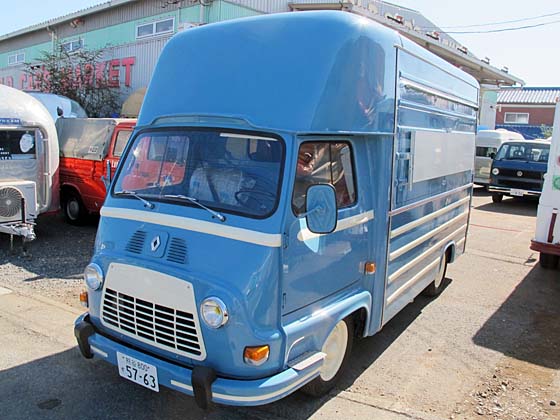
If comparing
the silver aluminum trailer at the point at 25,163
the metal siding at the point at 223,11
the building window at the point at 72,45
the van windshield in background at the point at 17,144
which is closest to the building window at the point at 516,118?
the metal siding at the point at 223,11

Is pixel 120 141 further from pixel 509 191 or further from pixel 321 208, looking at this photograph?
pixel 509 191

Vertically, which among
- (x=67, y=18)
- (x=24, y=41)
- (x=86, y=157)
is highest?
(x=67, y=18)

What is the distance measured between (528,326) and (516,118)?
3808 centimetres

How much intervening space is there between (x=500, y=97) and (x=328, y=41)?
41.7 metres

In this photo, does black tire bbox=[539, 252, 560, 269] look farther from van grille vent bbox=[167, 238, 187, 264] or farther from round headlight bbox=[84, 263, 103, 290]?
round headlight bbox=[84, 263, 103, 290]

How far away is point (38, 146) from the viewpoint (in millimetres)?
8586

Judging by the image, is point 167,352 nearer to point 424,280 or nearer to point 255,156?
point 255,156

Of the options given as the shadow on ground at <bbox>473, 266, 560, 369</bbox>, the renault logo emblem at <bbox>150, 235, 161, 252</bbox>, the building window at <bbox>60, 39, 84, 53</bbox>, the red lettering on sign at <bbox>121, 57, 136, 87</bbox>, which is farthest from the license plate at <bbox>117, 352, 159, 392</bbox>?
the building window at <bbox>60, 39, 84, 53</bbox>

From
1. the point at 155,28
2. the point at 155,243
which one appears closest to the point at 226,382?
the point at 155,243

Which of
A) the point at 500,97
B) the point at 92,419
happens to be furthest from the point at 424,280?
the point at 500,97

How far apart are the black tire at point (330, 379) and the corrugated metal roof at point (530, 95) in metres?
39.2

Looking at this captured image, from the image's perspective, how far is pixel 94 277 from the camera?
368 cm

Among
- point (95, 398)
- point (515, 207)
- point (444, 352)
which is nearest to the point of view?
point (95, 398)

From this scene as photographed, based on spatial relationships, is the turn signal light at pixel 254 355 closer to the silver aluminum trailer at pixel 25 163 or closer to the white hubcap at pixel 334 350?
the white hubcap at pixel 334 350
